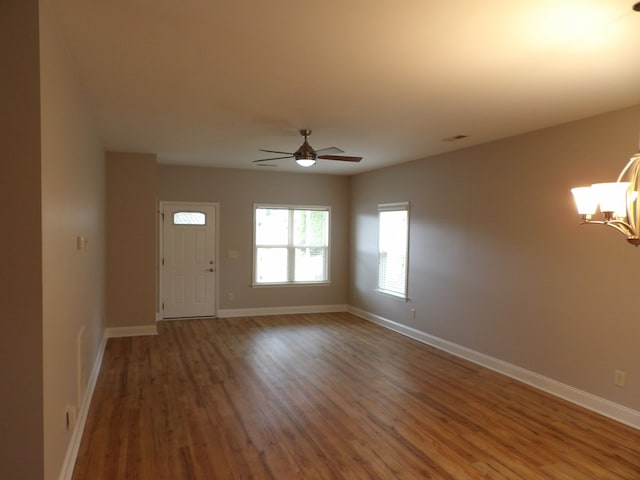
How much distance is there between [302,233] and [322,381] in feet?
13.7

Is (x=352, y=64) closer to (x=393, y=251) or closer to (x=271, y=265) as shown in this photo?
(x=393, y=251)

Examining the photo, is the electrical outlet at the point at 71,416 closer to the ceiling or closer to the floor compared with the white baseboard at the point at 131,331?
closer to the ceiling

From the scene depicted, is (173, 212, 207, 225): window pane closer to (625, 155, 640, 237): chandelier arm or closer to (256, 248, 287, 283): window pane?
(256, 248, 287, 283): window pane

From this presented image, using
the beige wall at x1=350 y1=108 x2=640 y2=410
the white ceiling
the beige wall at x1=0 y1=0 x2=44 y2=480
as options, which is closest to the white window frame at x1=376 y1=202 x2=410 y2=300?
the beige wall at x1=350 y1=108 x2=640 y2=410

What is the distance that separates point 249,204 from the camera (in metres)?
8.03

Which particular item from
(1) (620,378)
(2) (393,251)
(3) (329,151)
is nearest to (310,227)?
(2) (393,251)

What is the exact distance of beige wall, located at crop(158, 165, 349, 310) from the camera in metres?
7.65

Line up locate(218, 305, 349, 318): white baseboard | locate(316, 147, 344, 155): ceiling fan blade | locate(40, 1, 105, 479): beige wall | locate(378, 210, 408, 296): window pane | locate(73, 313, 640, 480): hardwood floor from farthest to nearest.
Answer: locate(218, 305, 349, 318): white baseboard → locate(378, 210, 408, 296): window pane → locate(316, 147, 344, 155): ceiling fan blade → locate(73, 313, 640, 480): hardwood floor → locate(40, 1, 105, 479): beige wall

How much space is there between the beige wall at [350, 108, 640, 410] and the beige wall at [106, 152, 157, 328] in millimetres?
3882

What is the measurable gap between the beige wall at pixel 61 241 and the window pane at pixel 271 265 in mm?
4435

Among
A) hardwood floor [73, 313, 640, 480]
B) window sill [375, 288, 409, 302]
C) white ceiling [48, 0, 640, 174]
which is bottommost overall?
hardwood floor [73, 313, 640, 480]

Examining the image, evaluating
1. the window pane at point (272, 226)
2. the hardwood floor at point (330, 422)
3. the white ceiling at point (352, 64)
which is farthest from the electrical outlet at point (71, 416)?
the window pane at point (272, 226)

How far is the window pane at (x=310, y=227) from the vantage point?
847 centimetres

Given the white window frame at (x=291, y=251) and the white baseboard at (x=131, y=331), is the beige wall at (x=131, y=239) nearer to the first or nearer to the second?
the white baseboard at (x=131, y=331)
